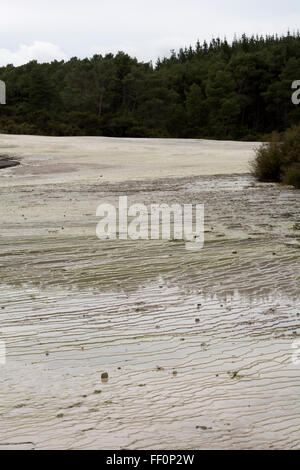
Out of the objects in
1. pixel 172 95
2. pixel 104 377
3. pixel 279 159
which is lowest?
pixel 104 377

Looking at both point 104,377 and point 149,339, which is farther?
point 149,339

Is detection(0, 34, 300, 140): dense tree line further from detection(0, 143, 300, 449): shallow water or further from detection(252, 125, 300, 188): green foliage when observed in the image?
detection(0, 143, 300, 449): shallow water

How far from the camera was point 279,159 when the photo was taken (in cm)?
2031

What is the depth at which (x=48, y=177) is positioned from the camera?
2116 cm

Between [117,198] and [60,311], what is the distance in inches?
341

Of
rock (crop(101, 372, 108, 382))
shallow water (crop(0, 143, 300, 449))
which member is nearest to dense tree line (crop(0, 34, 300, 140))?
shallow water (crop(0, 143, 300, 449))

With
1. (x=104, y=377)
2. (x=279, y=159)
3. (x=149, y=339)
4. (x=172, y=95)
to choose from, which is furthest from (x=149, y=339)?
(x=172, y=95)

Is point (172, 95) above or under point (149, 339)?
above

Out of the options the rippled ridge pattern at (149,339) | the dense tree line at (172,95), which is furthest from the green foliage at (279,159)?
the dense tree line at (172,95)

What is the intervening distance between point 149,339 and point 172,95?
237 feet

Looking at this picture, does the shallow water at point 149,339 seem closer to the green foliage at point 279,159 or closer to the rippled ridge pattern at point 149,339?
the rippled ridge pattern at point 149,339

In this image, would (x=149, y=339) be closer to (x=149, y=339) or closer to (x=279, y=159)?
(x=149, y=339)

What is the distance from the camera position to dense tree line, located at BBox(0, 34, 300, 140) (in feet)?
221
